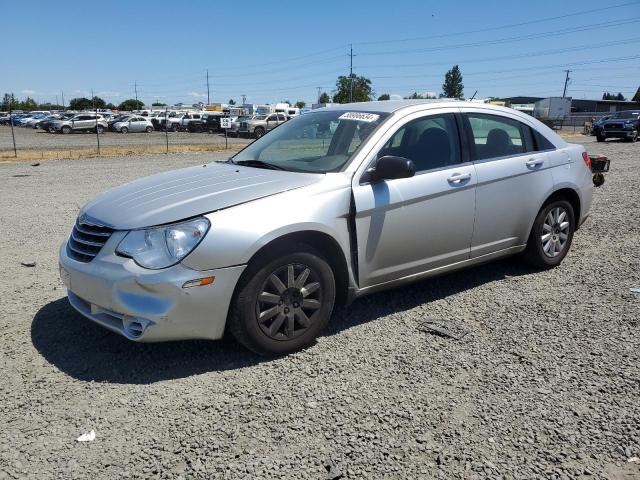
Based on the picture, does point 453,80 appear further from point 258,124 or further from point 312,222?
point 312,222

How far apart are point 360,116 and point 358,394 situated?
7.61ft

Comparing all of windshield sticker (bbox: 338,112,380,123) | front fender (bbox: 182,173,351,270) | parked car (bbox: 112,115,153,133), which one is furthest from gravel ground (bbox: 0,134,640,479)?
parked car (bbox: 112,115,153,133)

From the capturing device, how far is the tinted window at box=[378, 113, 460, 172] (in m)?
4.34

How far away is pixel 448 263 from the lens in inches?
179

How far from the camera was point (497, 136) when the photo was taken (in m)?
5.01

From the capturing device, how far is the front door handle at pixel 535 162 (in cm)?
508

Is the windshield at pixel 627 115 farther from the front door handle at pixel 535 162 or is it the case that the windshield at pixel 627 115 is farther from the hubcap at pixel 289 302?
the hubcap at pixel 289 302

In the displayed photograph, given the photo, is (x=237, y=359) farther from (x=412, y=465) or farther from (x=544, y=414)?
(x=544, y=414)

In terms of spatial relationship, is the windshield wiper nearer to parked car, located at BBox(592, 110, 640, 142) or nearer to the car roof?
the car roof

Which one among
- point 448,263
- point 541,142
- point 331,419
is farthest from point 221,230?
point 541,142

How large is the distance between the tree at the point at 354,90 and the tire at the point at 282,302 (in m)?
78.3

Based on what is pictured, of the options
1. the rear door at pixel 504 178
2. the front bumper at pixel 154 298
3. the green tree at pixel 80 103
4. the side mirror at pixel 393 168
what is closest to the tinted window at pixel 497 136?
the rear door at pixel 504 178

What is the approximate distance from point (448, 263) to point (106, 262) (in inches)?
105

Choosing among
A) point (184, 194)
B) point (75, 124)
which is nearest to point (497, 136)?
point (184, 194)
